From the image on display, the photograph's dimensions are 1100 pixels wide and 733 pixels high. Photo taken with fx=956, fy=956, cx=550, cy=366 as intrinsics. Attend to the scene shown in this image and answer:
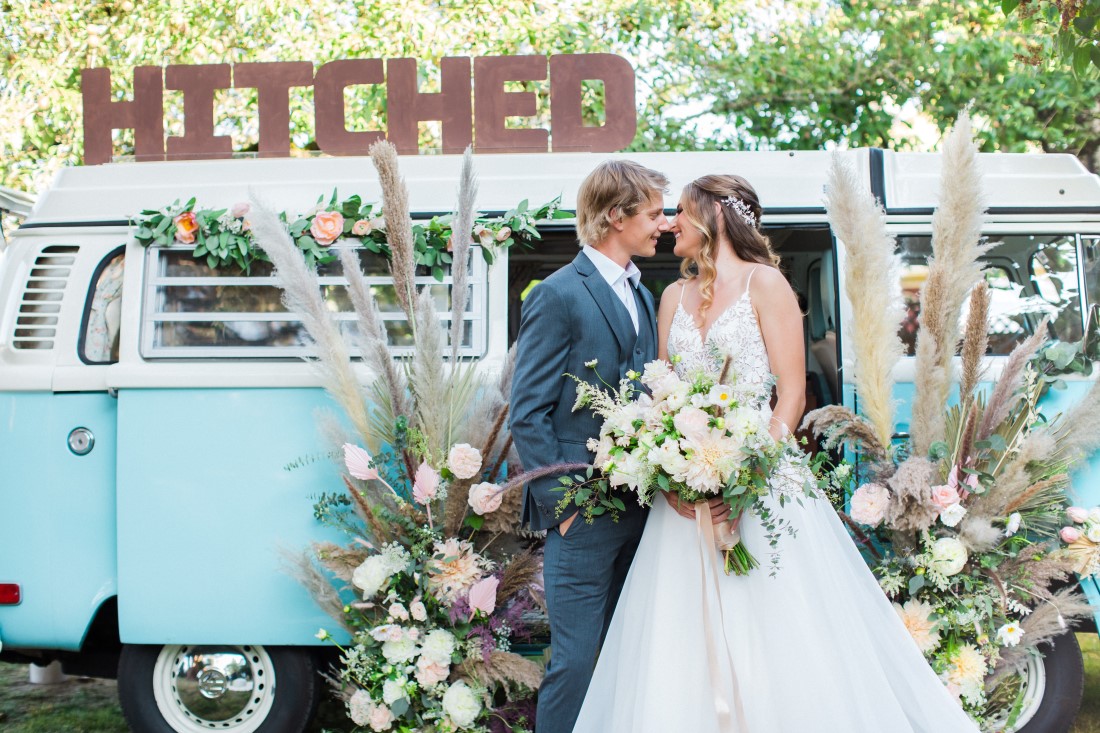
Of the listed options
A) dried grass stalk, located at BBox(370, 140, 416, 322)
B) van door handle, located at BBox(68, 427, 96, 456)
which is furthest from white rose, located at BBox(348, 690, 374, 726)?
van door handle, located at BBox(68, 427, 96, 456)

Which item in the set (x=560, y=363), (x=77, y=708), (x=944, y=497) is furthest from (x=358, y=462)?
(x=77, y=708)

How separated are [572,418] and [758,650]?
2.92 feet

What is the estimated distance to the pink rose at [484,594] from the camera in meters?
→ 3.59

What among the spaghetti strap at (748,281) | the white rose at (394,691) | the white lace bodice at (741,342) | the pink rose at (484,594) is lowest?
the white rose at (394,691)

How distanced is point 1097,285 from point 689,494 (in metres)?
2.44

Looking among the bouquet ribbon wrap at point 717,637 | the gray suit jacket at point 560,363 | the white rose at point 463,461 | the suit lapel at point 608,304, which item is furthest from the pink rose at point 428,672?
the suit lapel at point 608,304

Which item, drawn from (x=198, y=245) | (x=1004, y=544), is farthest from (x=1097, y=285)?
(x=198, y=245)

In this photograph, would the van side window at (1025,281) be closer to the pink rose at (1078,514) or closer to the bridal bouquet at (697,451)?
the pink rose at (1078,514)

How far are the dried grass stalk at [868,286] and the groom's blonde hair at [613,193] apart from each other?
0.82 m

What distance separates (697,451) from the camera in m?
2.66

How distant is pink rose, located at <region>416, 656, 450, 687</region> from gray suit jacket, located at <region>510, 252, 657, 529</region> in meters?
0.86

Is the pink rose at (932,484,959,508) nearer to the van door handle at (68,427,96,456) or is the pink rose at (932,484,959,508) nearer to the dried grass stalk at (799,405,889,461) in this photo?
the dried grass stalk at (799,405,889,461)

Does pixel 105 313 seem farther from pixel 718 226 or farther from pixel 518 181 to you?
pixel 718 226

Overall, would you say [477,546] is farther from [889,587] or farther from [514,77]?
[514,77]
